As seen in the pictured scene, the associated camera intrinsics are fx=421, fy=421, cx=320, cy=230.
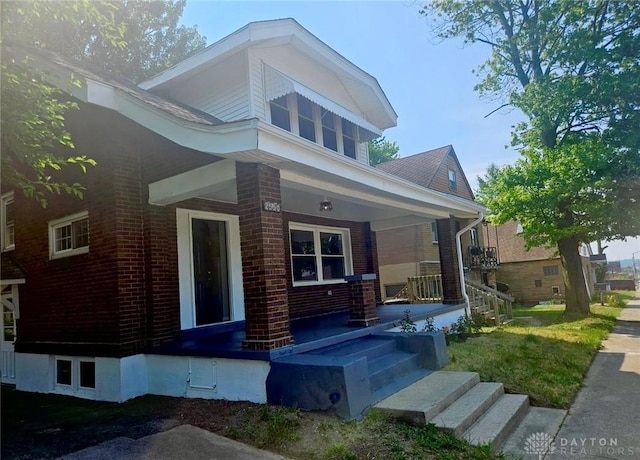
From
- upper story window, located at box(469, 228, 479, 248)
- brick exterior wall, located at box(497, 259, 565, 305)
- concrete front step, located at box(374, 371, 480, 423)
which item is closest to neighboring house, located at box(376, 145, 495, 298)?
upper story window, located at box(469, 228, 479, 248)

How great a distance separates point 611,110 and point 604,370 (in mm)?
8775

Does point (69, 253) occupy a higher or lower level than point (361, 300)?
higher

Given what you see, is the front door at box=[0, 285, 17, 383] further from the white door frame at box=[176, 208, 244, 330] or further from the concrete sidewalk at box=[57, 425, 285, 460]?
the concrete sidewalk at box=[57, 425, 285, 460]

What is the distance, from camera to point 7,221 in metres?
9.10

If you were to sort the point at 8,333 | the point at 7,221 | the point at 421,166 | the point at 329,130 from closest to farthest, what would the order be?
the point at 8,333, the point at 7,221, the point at 329,130, the point at 421,166

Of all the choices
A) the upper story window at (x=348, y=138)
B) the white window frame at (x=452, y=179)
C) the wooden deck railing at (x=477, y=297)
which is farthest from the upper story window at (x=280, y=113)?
the white window frame at (x=452, y=179)

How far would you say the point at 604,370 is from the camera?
6.88m

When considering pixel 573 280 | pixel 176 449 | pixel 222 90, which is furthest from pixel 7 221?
pixel 573 280

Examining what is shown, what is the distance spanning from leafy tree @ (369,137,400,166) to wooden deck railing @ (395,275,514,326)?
21686mm

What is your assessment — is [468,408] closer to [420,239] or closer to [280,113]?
[280,113]

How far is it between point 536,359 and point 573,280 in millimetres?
8314

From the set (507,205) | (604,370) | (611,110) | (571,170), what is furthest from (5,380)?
(611,110)

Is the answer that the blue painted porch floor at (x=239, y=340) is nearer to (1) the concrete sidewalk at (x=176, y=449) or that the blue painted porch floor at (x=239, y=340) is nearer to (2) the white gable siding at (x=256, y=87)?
(1) the concrete sidewalk at (x=176, y=449)

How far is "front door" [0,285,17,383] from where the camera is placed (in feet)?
27.1
